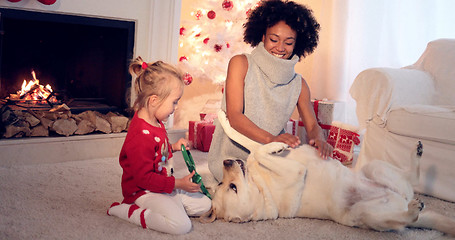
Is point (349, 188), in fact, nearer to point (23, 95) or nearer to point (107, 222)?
point (107, 222)

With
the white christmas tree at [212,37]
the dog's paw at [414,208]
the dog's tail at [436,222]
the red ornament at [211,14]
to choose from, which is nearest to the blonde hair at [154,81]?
the dog's paw at [414,208]

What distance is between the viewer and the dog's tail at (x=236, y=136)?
6.01ft

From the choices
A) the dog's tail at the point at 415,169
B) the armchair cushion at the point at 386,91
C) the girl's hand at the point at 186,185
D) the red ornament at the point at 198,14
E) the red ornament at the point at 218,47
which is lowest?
the girl's hand at the point at 186,185

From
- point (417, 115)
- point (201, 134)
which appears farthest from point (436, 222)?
point (201, 134)

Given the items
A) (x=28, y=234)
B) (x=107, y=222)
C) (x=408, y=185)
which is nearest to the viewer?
(x=28, y=234)

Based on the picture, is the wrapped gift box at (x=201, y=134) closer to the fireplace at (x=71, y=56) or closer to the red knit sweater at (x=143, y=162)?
the fireplace at (x=71, y=56)

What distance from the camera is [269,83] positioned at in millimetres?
2068

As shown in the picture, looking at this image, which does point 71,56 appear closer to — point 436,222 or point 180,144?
point 180,144

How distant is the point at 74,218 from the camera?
163cm

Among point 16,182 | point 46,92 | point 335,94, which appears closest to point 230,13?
point 335,94

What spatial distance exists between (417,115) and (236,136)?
1060 millimetres

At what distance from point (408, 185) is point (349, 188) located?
0.30m

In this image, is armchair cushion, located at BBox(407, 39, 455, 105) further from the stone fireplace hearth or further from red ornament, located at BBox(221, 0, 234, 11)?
the stone fireplace hearth

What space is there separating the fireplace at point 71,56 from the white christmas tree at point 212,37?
2.33 feet
